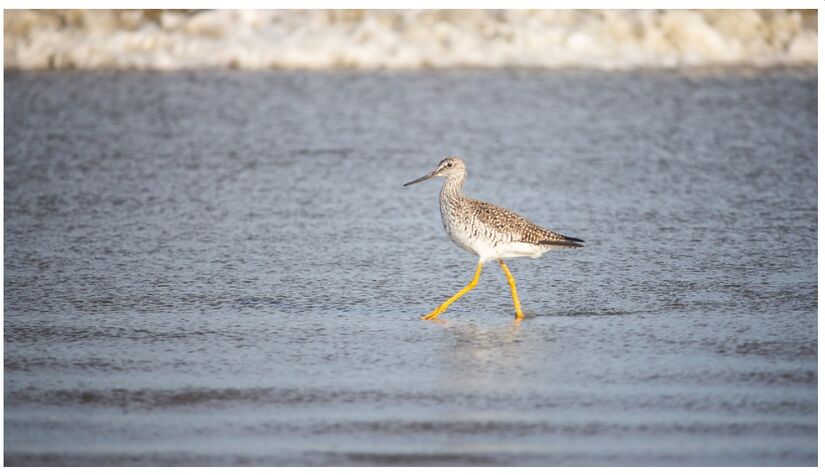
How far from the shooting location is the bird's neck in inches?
302

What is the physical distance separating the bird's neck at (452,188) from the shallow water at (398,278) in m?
0.62

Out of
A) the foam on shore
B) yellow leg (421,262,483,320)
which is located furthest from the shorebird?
the foam on shore

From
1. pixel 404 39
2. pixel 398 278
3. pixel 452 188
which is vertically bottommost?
pixel 398 278

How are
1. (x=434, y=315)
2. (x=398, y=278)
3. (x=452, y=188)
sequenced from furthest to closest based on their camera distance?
(x=398, y=278) → (x=452, y=188) → (x=434, y=315)

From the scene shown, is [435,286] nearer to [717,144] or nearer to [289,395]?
[289,395]

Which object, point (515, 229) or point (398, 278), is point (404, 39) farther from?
point (515, 229)

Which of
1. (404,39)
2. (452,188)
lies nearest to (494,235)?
(452,188)

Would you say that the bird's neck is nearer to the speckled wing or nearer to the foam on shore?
the speckled wing

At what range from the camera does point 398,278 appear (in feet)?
26.2

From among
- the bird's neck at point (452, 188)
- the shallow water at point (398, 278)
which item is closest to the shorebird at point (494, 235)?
the bird's neck at point (452, 188)

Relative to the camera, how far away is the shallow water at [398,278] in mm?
5117

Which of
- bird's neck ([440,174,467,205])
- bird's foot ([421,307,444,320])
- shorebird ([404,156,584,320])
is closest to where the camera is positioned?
bird's foot ([421,307,444,320])

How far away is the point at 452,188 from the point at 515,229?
62 cm

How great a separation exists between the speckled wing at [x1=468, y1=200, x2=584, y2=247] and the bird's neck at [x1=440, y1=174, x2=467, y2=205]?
0.23 metres
